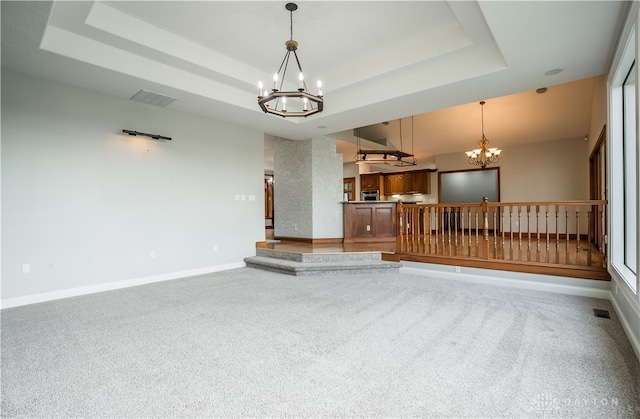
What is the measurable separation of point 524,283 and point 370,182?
843cm

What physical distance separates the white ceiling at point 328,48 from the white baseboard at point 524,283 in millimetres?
2760

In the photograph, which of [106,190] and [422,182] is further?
[422,182]

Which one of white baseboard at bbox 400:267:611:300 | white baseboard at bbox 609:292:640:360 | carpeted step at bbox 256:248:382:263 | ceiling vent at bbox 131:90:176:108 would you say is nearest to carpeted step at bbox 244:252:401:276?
carpeted step at bbox 256:248:382:263

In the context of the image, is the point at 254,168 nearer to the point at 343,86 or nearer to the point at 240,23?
the point at 343,86

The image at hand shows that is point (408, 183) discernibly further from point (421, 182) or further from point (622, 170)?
point (622, 170)

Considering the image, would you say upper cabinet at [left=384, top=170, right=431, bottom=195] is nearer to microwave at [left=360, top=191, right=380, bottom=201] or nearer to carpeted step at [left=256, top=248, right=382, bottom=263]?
microwave at [left=360, top=191, right=380, bottom=201]

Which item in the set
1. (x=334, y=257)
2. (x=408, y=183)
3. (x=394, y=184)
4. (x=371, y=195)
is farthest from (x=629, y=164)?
(x=371, y=195)

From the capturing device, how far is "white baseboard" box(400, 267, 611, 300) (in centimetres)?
396

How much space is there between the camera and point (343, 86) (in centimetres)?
→ 506

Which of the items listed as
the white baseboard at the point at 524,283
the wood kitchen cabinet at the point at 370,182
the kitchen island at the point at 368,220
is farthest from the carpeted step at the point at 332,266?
the wood kitchen cabinet at the point at 370,182

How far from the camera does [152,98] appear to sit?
4.76 m

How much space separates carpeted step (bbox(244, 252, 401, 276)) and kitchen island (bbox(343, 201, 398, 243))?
6.31 ft

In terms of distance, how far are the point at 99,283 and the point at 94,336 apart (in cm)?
201

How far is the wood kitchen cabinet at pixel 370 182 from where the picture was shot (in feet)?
40.6
